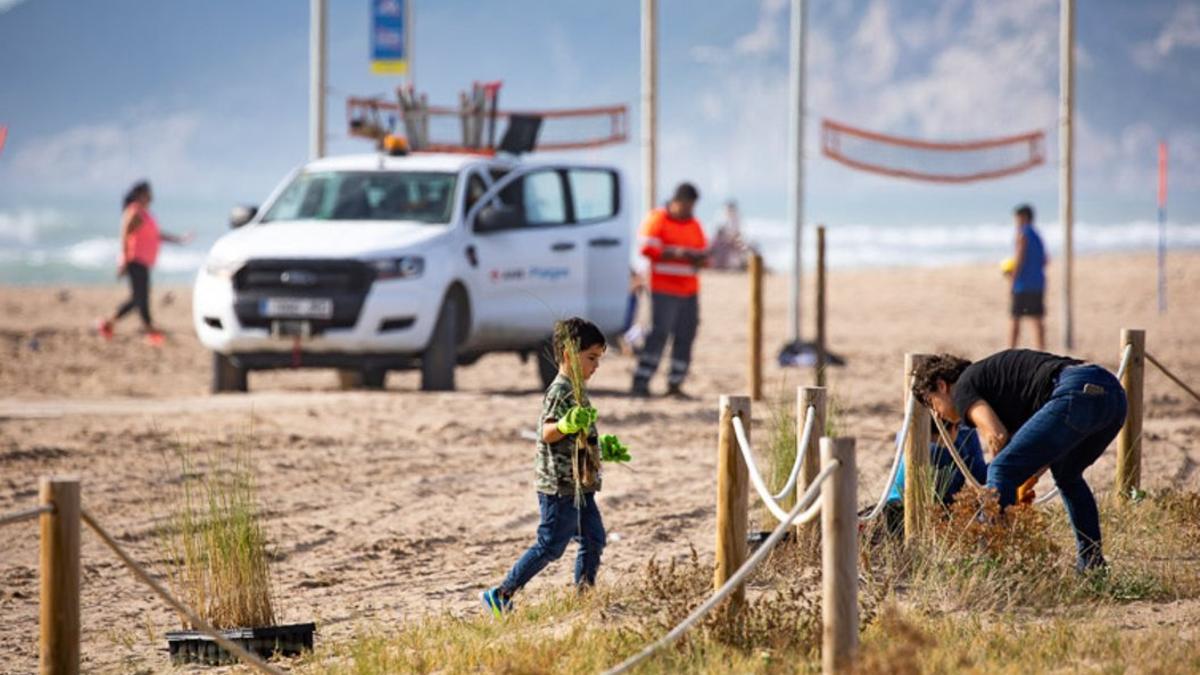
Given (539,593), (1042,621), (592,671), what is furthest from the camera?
(539,593)

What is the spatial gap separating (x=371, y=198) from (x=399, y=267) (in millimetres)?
1182

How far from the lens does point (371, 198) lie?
52.9 ft

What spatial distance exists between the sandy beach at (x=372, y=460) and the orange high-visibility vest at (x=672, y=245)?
3.24ft

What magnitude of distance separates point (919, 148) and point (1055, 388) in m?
15.7

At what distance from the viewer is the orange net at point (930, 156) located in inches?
882

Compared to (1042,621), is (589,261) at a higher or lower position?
higher

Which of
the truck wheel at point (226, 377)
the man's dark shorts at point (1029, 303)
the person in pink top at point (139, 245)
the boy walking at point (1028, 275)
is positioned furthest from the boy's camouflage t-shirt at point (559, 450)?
the person in pink top at point (139, 245)

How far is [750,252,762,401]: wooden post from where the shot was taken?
587 inches

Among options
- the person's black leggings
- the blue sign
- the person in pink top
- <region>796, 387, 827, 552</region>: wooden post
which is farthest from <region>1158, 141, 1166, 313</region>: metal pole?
<region>796, 387, 827, 552</region>: wooden post

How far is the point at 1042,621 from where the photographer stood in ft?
24.0

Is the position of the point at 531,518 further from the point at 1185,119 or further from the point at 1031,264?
the point at 1185,119

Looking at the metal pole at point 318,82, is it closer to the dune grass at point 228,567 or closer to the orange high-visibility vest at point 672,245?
the orange high-visibility vest at point 672,245

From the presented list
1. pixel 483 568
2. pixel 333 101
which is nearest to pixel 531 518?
pixel 483 568

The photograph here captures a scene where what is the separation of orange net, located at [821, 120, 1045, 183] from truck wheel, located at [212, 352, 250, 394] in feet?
26.2
